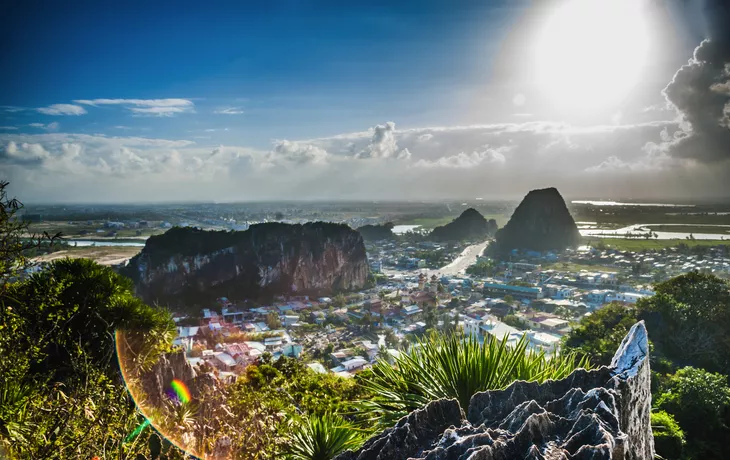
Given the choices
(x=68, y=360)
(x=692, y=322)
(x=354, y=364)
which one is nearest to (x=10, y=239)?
(x=68, y=360)

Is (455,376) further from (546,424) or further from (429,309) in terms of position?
(429,309)

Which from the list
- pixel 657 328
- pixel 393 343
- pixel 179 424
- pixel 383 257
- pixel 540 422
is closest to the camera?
pixel 540 422

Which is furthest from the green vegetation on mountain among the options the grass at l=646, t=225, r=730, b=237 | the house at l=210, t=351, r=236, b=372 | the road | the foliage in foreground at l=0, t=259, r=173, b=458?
the grass at l=646, t=225, r=730, b=237

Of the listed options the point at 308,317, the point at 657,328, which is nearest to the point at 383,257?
the point at 308,317

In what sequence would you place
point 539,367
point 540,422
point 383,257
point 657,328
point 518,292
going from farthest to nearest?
1. point 383,257
2. point 518,292
3. point 657,328
4. point 539,367
5. point 540,422

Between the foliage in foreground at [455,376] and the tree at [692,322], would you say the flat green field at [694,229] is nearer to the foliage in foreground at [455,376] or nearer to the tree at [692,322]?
the tree at [692,322]

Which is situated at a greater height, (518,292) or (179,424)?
(179,424)

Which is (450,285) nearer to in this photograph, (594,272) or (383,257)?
(594,272)
